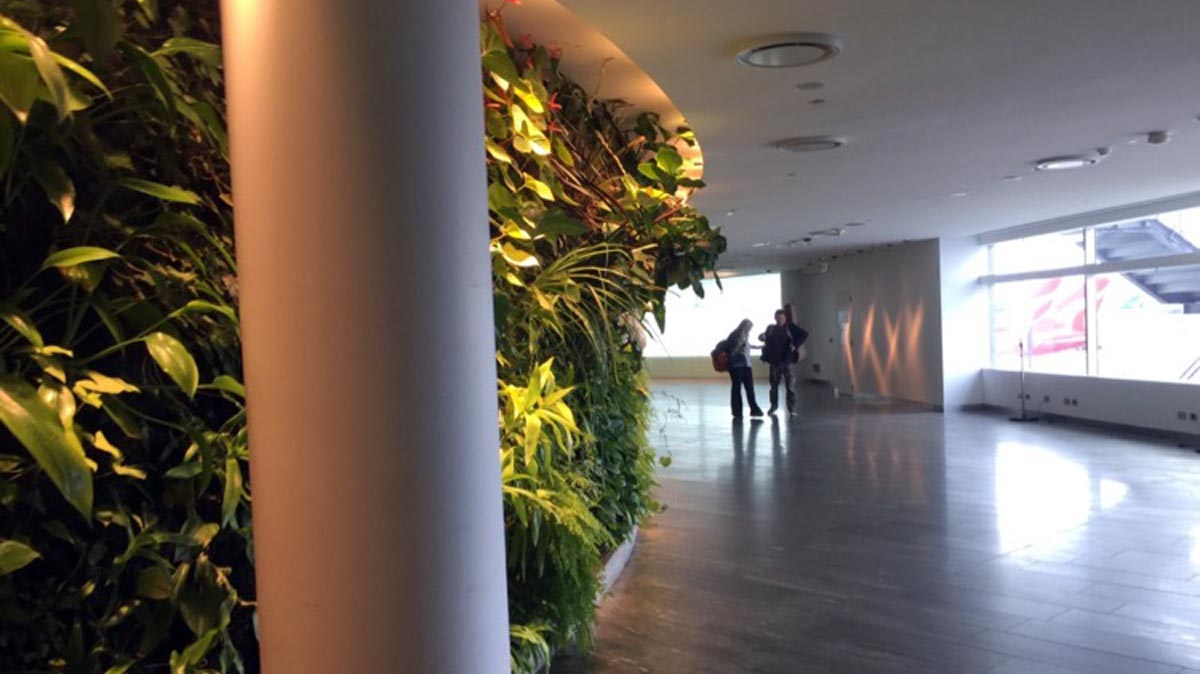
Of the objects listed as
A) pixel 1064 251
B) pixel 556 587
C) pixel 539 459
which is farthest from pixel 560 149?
pixel 1064 251

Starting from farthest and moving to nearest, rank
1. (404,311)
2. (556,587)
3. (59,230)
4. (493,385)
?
1. (556,587)
2. (59,230)
3. (493,385)
4. (404,311)

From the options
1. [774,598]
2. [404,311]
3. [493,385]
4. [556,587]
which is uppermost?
[404,311]

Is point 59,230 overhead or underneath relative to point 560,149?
underneath

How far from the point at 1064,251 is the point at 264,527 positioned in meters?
13.1

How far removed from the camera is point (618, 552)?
5.05 meters

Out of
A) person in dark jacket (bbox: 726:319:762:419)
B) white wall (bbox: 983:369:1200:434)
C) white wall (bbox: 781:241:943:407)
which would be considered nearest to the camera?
white wall (bbox: 983:369:1200:434)

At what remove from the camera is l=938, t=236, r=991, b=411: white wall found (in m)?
13.8

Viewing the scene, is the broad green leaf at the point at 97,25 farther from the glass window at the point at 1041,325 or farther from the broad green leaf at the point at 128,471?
the glass window at the point at 1041,325

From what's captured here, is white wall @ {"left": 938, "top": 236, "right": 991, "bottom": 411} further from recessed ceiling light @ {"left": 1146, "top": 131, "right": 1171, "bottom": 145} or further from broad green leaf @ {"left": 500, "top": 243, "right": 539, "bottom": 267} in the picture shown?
broad green leaf @ {"left": 500, "top": 243, "right": 539, "bottom": 267}

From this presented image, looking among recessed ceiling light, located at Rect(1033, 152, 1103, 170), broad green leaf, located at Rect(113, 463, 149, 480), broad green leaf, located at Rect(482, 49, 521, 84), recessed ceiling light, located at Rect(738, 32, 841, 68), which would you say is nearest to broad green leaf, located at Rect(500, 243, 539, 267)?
broad green leaf, located at Rect(482, 49, 521, 84)

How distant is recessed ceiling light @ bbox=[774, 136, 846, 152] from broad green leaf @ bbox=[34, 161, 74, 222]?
4.94 metres

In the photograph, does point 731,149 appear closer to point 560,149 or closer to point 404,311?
point 560,149

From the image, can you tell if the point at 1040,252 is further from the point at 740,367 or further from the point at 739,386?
the point at 739,386

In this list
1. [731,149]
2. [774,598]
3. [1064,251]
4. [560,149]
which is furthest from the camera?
[1064,251]
